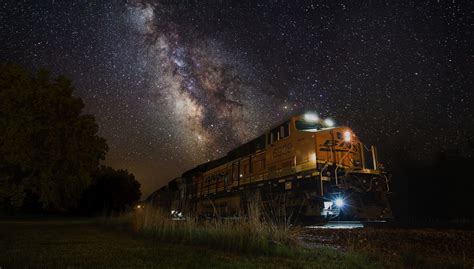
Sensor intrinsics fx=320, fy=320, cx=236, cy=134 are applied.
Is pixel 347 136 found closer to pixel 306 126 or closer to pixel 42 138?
pixel 306 126

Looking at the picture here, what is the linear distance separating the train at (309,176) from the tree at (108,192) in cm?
3510

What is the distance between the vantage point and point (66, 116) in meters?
21.2

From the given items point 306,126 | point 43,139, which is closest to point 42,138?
point 43,139

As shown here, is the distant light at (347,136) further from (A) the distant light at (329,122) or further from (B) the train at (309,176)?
(A) the distant light at (329,122)

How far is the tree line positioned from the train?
9314mm

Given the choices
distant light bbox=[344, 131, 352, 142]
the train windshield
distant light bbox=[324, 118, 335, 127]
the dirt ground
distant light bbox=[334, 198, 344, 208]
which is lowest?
the dirt ground

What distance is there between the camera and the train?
12008 mm

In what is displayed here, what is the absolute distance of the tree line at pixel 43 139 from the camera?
17750 millimetres

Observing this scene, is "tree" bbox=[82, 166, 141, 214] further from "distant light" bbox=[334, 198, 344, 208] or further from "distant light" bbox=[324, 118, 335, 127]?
"distant light" bbox=[334, 198, 344, 208]

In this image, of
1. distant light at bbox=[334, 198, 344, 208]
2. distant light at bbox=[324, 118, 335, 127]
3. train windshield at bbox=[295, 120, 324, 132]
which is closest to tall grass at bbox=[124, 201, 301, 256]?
distant light at bbox=[334, 198, 344, 208]

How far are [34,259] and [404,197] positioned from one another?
35406 mm

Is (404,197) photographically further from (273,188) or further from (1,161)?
(1,161)

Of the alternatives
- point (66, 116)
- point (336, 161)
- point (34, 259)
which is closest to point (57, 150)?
point (66, 116)

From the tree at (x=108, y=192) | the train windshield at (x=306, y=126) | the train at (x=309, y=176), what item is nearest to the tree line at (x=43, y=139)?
the train at (x=309, y=176)
